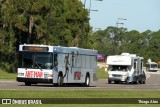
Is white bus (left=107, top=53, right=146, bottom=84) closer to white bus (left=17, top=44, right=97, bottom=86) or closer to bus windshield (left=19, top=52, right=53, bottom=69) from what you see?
white bus (left=17, top=44, right=97, bottom=86)

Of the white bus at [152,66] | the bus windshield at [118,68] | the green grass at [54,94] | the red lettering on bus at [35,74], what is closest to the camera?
the green grass at [54,94]

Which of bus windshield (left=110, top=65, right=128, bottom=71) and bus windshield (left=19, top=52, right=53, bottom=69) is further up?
bus windshield (left=19, top=52, right=53, bottom=69)

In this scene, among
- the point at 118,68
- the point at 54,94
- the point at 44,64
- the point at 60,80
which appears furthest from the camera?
the point at 118,68

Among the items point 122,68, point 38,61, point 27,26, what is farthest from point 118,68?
point 27,26

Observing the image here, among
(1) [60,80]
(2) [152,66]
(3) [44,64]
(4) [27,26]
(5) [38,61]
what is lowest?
(2) [152,66]

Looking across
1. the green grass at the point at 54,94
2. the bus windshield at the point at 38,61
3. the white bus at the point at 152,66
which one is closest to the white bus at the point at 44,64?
the bus windshield at the point at 38,61

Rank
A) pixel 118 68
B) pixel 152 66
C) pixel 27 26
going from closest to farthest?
pixel 118 68, pixel 27 26, pixel 152 66

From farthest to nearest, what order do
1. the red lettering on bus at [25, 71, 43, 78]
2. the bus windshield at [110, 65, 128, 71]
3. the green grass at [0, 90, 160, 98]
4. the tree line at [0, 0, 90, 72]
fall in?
the tree line at [0, 0, 90, 72], the bus windshield at [110, 65, 128, 71], the red lettering on bus at [25, 71, 43, 78], the green grass at [0, 90, 160, 98]

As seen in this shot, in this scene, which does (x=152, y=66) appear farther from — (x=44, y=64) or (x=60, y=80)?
(x=44, y=64)

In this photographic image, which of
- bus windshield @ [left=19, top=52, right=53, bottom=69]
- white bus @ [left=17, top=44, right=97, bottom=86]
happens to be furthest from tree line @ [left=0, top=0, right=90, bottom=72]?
bus windshield @ [left=19, top=52, right=53, bottom=69]

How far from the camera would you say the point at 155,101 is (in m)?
24.1

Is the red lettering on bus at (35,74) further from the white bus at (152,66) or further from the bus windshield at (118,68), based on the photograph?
the white bus at (152,66)

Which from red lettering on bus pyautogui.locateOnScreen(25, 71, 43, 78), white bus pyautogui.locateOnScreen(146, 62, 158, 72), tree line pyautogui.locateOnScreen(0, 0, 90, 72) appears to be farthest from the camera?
white bus pyautogui.locateOnScreen(146, 62, 158, 72)

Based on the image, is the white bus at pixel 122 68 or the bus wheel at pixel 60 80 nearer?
the bus wheel at pixel 60 80
